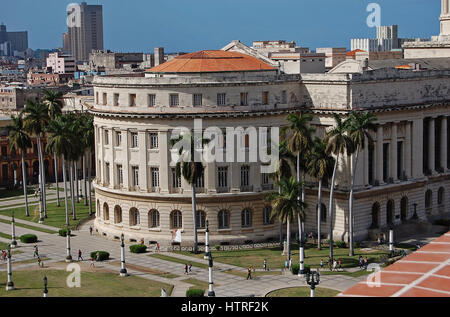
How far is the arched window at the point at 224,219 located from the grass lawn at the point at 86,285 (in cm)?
1847

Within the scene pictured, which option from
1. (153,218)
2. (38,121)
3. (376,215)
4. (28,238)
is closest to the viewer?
(153,218)

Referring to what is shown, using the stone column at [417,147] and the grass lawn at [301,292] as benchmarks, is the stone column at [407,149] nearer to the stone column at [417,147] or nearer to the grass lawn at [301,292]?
the stone column at [417,147]

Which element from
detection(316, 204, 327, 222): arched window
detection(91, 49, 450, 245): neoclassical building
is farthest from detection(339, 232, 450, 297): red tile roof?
detection(316, 204, 327, 222): arched window

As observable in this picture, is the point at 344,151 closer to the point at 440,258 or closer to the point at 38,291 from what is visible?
the point at 38,291

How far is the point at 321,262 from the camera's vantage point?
87.4m

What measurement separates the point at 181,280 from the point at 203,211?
1736 centimetres

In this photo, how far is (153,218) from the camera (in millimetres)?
100188

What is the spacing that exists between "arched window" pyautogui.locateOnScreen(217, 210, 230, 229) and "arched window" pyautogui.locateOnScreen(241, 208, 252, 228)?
1.89 meters

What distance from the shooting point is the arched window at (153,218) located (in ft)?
327

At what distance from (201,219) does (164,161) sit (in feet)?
27.0

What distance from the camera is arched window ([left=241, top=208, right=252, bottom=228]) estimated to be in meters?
99.9

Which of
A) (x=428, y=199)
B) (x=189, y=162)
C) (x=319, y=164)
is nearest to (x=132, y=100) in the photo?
(x=189, y=162)

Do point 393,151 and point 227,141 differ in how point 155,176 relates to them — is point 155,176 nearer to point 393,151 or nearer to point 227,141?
point 227,141
